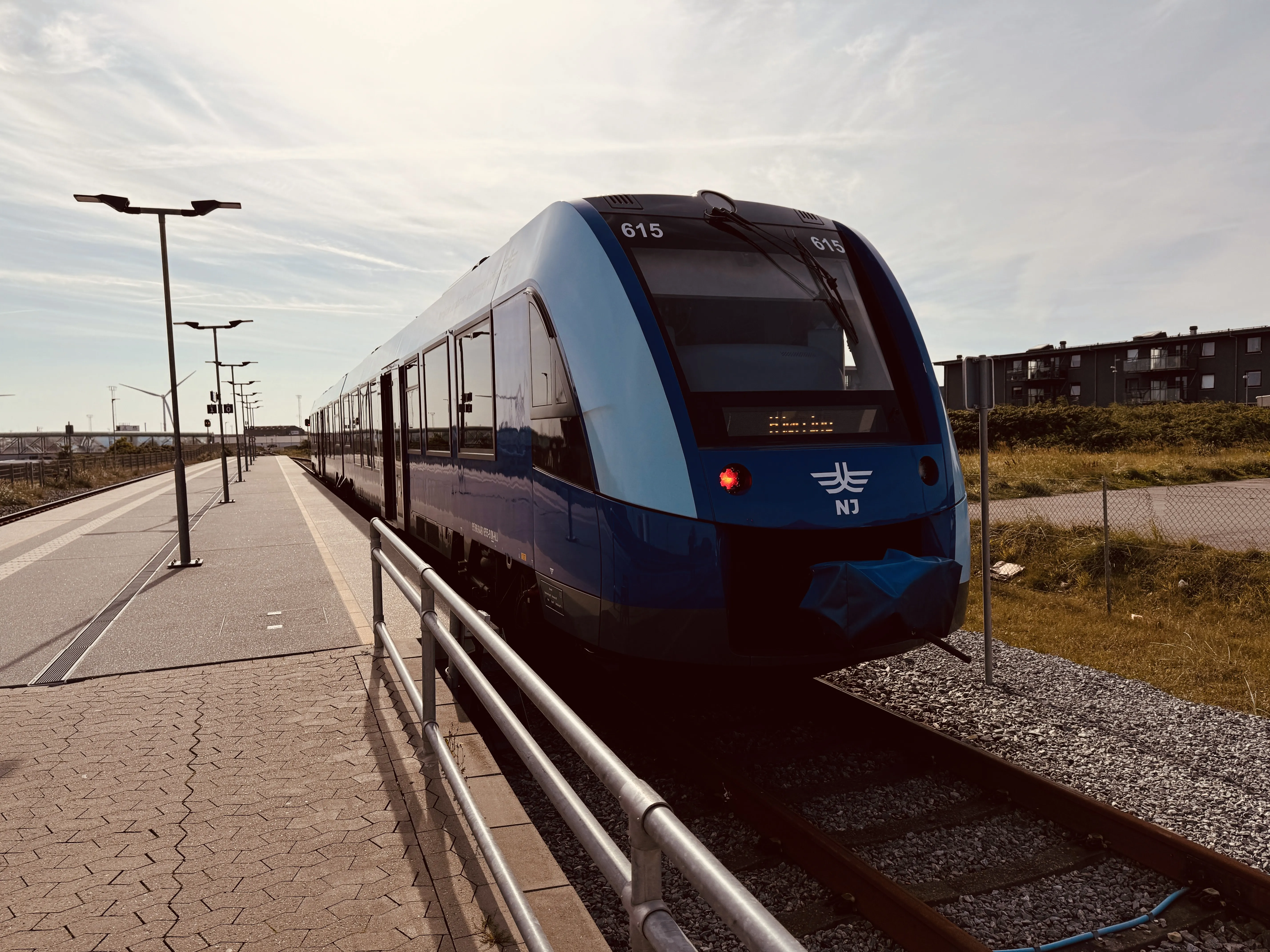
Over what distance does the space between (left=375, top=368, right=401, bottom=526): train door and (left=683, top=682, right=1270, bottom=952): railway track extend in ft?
28.8

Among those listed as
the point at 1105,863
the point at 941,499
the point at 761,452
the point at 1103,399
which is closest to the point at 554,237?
the point at 761,452

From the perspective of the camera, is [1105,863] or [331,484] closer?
[1105,863]

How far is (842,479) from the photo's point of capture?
194 inches

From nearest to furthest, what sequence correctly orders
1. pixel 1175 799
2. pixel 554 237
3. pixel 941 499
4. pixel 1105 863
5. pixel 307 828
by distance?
pixel 307 828, pixel 1105 863, pixel 1175 799, pixel 941 499, pixel 554 237

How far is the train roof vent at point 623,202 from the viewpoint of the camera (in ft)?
18.4

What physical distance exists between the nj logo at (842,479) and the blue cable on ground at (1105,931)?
226cm

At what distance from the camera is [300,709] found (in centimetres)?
530

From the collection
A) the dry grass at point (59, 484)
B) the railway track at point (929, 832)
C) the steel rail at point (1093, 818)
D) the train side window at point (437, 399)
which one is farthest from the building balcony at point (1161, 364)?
the railway track at point (929, 832)

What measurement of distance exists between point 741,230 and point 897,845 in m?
3.72

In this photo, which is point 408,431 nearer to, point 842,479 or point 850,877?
point 842,479

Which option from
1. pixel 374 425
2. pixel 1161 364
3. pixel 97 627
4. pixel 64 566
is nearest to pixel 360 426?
pixel 374 425

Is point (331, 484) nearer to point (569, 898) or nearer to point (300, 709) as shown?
point (300, 709)

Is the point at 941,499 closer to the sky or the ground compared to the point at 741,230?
closer to the ground

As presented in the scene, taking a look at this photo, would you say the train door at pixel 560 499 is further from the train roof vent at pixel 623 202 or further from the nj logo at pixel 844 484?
the nj logo at pixel 844 484
